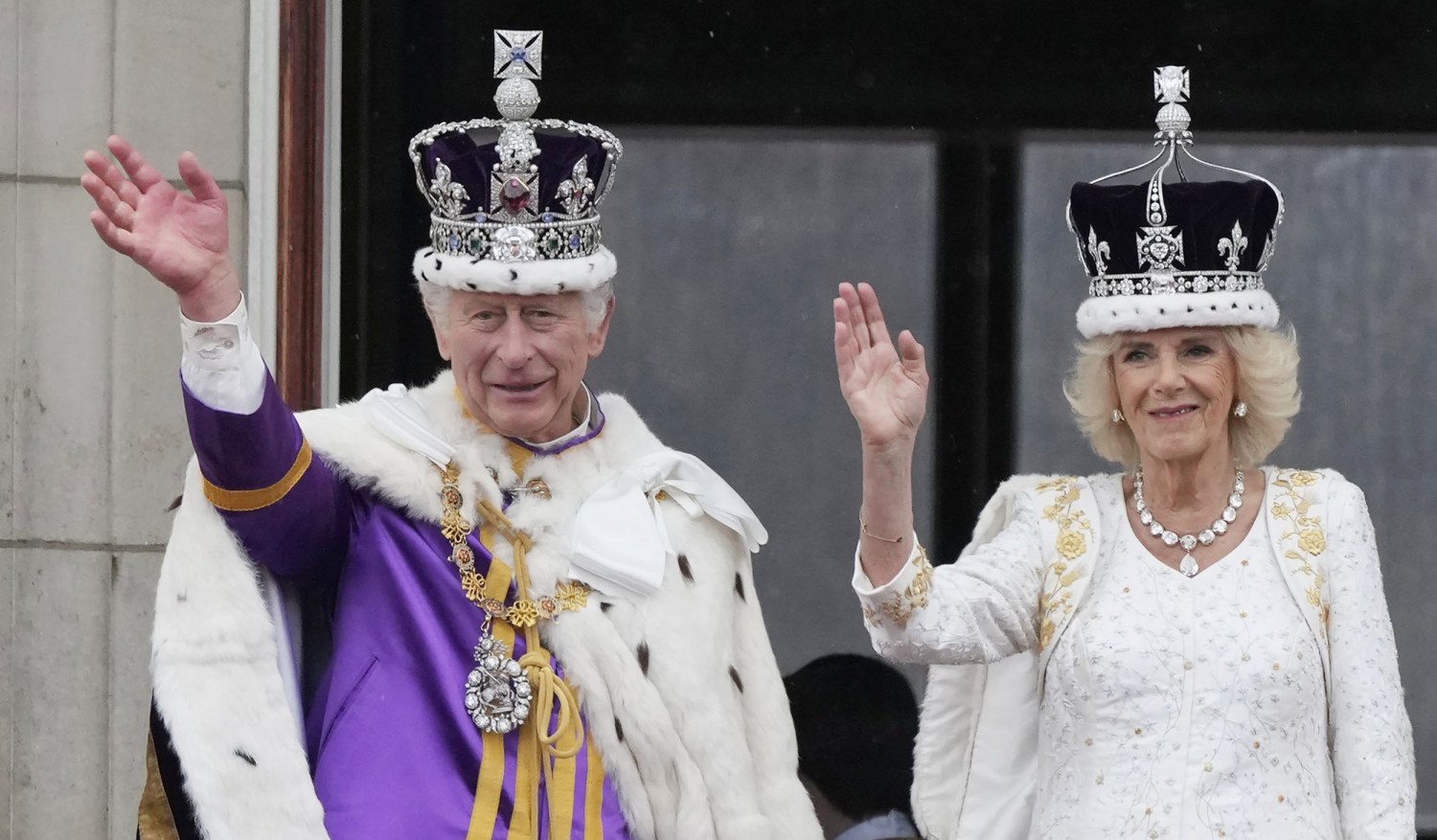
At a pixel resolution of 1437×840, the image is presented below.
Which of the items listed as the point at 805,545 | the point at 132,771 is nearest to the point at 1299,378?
the point at 805,545

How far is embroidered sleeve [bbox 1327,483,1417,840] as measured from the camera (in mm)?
3492

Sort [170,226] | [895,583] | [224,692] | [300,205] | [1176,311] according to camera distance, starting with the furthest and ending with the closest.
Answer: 1. [300,205]
2. [1176,311]
3. [895,583]
4. [224,692]
5. [170,226]

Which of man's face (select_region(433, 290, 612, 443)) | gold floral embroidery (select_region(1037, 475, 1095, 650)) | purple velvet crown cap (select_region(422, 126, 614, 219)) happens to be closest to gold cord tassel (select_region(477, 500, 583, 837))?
man's face (select_region(433, 290, 612, 443))

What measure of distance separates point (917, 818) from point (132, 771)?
5.55ft

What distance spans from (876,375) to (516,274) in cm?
59

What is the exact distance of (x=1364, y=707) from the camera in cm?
352

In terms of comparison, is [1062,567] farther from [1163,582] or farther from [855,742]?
[855,742]

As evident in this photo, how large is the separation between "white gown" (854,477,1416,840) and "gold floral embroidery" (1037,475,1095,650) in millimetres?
36

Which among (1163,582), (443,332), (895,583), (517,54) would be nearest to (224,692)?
(443,332)

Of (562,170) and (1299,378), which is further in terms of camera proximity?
(1299,378)

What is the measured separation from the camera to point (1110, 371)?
12.5 feet

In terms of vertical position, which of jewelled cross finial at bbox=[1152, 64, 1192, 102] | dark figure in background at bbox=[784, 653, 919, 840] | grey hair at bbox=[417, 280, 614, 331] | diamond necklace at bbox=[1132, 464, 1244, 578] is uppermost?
jewelled cross finial at bbox=[1152, 64, 1192, 102]

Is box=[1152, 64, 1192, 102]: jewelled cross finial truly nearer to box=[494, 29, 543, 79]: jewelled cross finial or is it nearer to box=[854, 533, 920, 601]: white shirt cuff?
box=[854, 533, 920, 601]: white shirt cuff

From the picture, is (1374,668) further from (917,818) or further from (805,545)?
(805,545)
